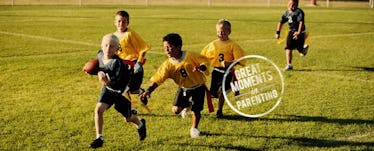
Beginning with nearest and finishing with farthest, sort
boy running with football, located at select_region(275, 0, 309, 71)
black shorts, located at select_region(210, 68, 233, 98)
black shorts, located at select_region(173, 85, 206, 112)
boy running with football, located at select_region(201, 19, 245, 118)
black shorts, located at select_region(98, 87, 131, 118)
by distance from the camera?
black shorts, located at select_region(98, 87, 131, 118) → black shorts, located at select_region(173, 85, 206, 112) → boy running with football, located at select_region(201, 19, 245, 118) → black shorts, located at select_region(210, 68, 233, 98) → boy running with football, located at select_region(275, 0, 309, 71)

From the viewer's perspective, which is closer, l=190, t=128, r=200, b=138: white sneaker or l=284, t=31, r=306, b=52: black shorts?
l=190, t=128, r=200, b=138: white sneaker

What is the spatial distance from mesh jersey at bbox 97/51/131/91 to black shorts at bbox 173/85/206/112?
100 cm

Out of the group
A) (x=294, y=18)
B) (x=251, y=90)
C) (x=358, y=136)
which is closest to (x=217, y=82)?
(x=251, y=90)

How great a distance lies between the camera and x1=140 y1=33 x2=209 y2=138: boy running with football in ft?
21.6

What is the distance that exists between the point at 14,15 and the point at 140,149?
2358cm

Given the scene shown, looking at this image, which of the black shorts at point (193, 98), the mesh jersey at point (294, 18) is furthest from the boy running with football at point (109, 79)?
the mesh jersey at point (294, 18)

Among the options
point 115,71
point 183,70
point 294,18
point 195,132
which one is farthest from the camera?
point 294,18

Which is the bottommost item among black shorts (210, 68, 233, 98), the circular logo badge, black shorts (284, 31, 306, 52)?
the circular logo badge

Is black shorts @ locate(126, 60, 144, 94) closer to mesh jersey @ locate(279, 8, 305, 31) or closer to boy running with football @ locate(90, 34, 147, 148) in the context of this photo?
boy running with football @ locate(90, 34, 147, 148)

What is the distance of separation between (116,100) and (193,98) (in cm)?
115

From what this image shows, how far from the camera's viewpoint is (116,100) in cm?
650

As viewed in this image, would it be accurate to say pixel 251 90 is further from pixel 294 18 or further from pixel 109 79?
pixel 109 79

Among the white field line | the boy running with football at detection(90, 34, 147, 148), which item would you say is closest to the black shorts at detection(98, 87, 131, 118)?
the boy running with football at detection(90, 34, 147, 148)

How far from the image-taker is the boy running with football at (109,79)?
242 inches
